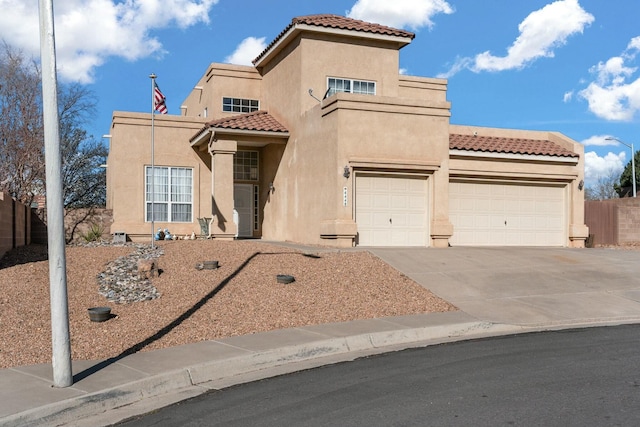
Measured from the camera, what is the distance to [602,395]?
6.72 m

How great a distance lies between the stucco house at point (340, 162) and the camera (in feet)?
61.4

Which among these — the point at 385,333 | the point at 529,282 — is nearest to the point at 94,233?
the point at 529,282

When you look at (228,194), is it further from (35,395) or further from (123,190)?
(35,395)

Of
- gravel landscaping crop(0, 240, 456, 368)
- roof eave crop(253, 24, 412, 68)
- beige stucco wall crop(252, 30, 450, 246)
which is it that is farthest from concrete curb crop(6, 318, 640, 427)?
roof eave crop(253, 24, 412, 68)

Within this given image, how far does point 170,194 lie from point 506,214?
11.6 meters

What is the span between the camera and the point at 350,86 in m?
22.3

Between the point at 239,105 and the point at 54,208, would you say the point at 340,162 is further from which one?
the point at 54,208

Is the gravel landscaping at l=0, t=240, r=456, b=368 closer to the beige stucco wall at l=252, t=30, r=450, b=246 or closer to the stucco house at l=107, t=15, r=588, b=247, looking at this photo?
the beige stucco wall at l=252, t=30, r=450, b=246

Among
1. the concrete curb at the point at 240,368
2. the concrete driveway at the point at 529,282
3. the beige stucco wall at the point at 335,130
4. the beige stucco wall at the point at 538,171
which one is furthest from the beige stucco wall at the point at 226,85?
the concrete curb at the point at 240,368

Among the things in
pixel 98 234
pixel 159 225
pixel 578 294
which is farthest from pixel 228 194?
pixel 578 294

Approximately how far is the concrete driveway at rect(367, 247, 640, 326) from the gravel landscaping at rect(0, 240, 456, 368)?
74cm

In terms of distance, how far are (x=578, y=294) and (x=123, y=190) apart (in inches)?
598

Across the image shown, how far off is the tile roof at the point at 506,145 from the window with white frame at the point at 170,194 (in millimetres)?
9431

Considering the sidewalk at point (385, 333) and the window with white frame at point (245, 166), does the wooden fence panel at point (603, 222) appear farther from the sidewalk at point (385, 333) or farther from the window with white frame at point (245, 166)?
the window with white frame at point (245, 166)
